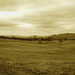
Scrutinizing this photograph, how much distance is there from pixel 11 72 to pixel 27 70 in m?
0.46

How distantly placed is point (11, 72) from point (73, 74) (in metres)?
1.58

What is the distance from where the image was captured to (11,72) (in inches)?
136

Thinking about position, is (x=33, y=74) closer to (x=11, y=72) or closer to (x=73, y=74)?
(x=11, y=72)

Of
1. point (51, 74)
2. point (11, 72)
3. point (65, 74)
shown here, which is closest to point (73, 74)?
point (65, 74)

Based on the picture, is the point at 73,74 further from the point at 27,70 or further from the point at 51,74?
the point at 27,70

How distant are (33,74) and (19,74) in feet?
1.15

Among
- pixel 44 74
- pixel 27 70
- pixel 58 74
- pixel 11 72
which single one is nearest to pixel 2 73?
pixel 11 72

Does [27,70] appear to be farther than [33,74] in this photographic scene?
Yes

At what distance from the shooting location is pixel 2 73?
335 centimetres

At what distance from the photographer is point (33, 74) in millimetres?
3377

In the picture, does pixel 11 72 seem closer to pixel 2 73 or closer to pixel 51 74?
pixel 2 73

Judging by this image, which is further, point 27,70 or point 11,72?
point 27,70

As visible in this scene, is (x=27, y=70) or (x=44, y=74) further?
(x=27, y=70)

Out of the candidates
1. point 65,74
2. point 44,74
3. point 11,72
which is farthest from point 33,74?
point 65,74
